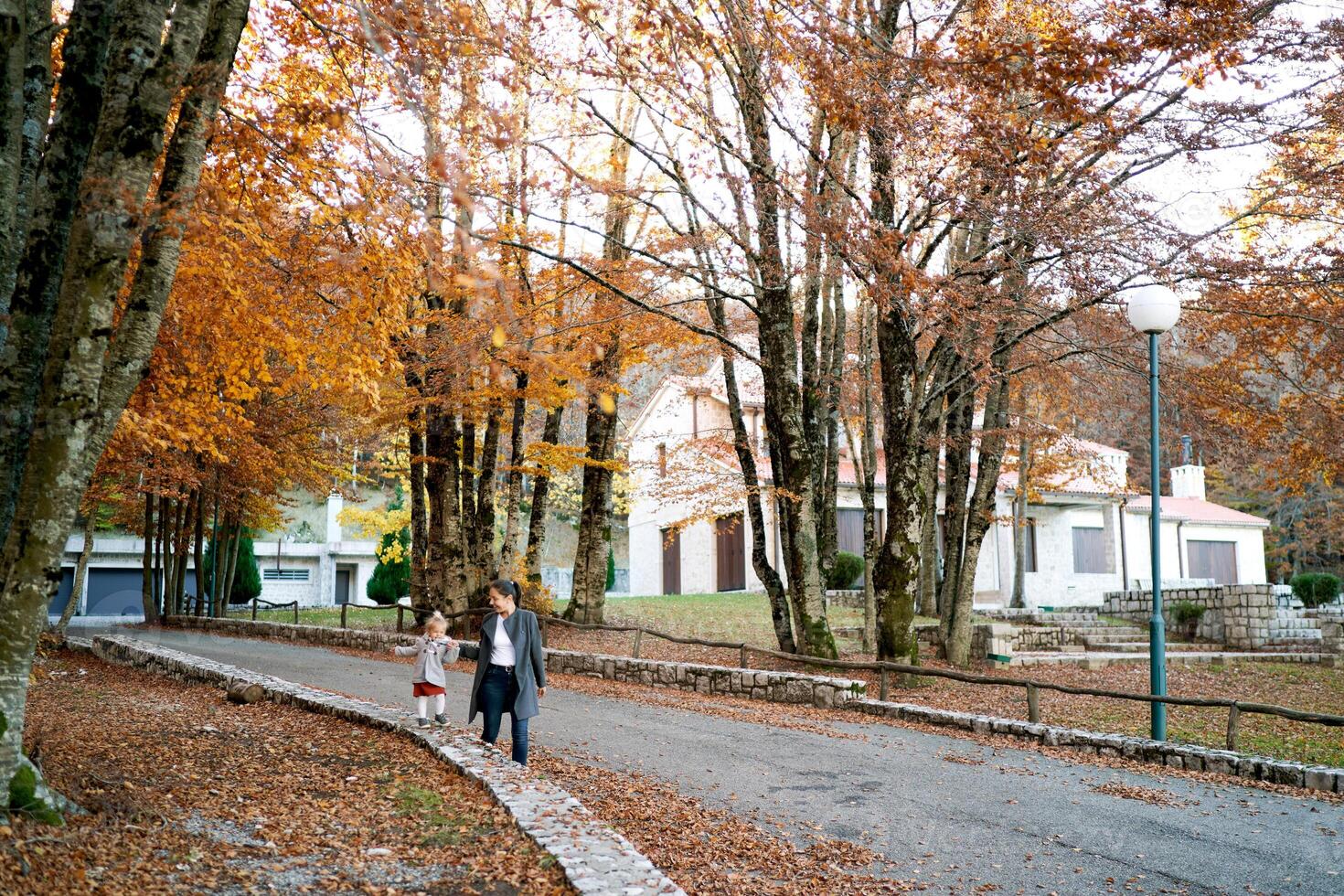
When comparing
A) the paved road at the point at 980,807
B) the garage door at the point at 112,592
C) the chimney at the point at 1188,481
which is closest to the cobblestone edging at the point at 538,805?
the paved road at the point at 980,807

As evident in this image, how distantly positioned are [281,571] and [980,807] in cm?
4129

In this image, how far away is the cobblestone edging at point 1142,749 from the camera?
8.34 m

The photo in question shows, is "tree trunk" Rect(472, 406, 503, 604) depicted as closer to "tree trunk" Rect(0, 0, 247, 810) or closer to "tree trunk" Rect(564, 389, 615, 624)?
"tree trunk" Rect(564, 389, 615, 624)

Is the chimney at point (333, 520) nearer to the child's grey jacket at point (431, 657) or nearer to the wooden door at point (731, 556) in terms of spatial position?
the wooden door at point (731, 556)

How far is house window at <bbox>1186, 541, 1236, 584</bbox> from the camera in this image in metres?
35.2

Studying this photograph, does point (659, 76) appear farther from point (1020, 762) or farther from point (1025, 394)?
point (1025, 394)

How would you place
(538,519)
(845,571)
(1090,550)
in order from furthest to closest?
(1090,550) < (845,571) < (538,519)

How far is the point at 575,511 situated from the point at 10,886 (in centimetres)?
4363

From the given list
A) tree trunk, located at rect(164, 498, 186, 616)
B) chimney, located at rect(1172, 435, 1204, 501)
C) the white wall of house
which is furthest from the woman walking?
chimney, located at rect(1172, 435, 1204, 501)

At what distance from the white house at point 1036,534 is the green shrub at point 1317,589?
2.83 metres

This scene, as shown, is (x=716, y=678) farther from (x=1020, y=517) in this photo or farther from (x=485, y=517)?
(x=1020, y=517)

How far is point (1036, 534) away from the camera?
3216 cm

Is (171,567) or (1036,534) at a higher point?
(1036,534)

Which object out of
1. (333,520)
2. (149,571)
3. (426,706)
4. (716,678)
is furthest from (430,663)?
(333,520)
